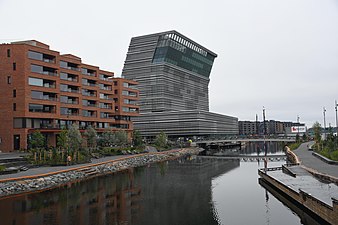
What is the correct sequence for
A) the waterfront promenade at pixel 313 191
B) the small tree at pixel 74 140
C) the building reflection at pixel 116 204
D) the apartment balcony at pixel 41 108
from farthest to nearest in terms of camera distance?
1. the apartment balcony at pixel 41 108
2. the small tree at pixel 74 140
3. the building reflection at pixel 116 204
4. the waterfront promenade at pixel 313 191

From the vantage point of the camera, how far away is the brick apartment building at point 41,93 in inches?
2542

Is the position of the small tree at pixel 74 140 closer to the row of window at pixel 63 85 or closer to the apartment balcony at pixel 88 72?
the row of window at pixel 63 85

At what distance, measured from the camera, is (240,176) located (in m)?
54.3

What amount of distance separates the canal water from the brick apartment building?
87.8 feet

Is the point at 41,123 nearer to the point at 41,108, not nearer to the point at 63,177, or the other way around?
the point at 41,108

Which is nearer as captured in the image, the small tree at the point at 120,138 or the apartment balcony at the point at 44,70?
the apartment balcony at the point at 44,70

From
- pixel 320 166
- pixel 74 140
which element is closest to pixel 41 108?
pixel 74 140

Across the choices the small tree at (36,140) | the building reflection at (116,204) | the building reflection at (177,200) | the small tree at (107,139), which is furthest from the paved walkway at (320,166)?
the small tree at (36,140)

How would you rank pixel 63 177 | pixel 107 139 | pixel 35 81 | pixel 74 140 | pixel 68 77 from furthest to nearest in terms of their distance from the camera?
pixel 107 139, pixel 68 77, pixel 35 81, pixel 74 140, pixel 63 177

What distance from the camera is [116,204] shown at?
33.5 meters

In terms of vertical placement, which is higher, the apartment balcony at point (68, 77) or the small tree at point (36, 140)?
the apartment balcony at point (68, 77)

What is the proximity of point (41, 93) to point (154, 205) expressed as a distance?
45.4m

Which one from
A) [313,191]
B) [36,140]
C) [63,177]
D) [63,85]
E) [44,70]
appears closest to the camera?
[313,191]

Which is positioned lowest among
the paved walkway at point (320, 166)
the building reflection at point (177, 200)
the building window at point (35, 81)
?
the building reflection at point (177, 200)
